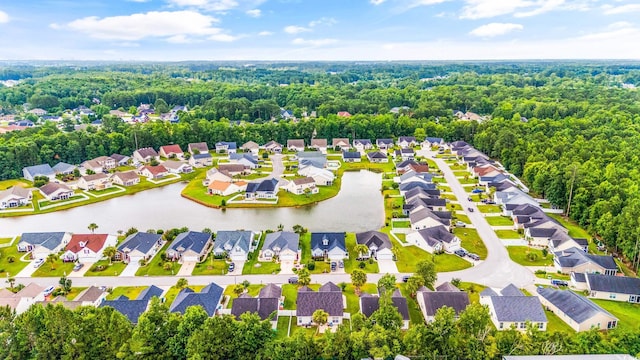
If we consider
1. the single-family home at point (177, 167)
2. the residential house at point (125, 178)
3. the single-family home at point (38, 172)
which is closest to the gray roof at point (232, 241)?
the residential house at point (125, 178)

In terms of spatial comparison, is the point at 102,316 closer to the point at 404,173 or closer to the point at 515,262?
the point at 515,262

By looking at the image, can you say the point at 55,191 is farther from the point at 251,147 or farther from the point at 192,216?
the point at 251,147

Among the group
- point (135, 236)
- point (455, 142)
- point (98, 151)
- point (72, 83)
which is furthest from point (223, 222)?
point (72, 83)

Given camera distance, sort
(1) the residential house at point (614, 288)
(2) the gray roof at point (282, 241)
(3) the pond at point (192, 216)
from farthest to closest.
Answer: (3) the pond at point (192, 216) → (2) the gray roof at point (282, 241) → (1) the residential house at point (614, 288)

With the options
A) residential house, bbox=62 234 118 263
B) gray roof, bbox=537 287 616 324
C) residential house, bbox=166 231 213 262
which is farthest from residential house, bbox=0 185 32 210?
gray roof, bbox=537 287 616 324

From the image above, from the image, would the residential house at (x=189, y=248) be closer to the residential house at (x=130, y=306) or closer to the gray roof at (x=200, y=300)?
the gray roof at (x=200, y=300)

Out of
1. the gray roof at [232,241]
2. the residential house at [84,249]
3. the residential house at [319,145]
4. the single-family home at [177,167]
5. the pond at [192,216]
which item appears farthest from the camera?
the residential house at [319,145]

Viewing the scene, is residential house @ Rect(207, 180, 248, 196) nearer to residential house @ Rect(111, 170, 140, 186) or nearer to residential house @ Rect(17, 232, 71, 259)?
residential house @ Rect(111, 170, 140, 186)
